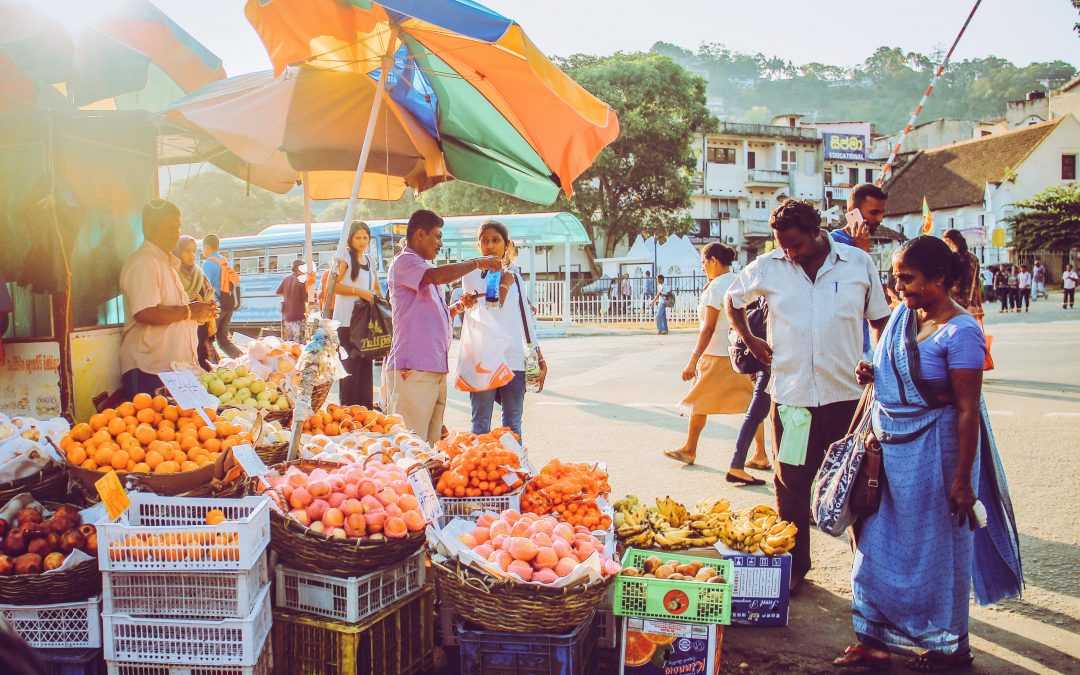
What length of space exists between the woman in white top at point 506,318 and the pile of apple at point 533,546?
7.93ft

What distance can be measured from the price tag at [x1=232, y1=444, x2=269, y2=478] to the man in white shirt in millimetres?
2739

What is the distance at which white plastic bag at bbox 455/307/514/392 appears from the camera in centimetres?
626

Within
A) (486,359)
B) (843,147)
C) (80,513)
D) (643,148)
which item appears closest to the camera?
(80,513)

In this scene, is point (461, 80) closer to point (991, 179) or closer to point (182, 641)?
point (182, 641)

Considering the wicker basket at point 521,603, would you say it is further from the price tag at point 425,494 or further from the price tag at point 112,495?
the price tag at point 112,495

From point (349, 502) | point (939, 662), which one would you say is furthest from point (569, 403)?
point (349, 502)

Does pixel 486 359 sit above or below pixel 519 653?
above

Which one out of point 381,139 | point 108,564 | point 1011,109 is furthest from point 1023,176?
point 108,564

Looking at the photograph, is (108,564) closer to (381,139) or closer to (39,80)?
(39,80)

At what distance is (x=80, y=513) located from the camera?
358 centimetres

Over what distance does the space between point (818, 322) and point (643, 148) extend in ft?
115

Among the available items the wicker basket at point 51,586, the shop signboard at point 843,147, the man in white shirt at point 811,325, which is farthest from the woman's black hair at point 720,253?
the shop signboard at point 843,147

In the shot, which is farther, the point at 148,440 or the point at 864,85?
the point at 864,85

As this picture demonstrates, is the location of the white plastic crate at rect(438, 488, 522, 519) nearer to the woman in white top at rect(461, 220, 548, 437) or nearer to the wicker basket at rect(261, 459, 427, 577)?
the wicker basket at rect(261, 459, 427, 577)
